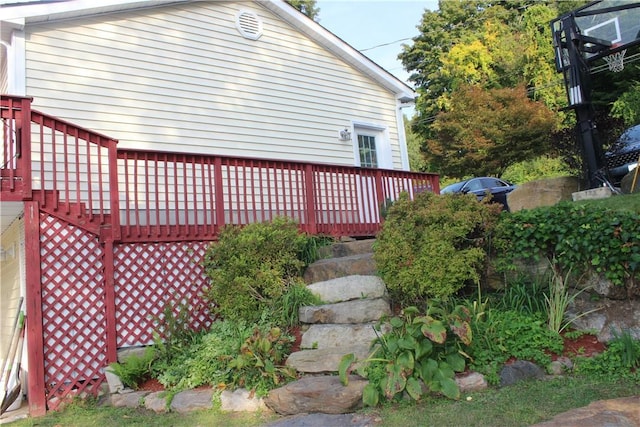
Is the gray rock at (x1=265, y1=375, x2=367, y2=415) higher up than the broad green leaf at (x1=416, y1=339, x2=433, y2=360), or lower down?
lower down

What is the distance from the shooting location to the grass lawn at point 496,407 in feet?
10.1

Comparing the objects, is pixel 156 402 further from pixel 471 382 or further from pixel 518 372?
pixel 518 372

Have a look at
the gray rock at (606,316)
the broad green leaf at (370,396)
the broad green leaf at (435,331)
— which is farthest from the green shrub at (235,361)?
the gray rock at (606,316)

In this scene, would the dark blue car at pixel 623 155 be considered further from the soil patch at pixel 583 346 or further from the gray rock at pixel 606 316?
the soil patch at pixel 583 346

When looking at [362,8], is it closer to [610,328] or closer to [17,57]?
[17,57]

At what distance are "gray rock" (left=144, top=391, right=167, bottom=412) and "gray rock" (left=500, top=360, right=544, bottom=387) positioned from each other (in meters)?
2.82

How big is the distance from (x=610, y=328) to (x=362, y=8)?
9022mm

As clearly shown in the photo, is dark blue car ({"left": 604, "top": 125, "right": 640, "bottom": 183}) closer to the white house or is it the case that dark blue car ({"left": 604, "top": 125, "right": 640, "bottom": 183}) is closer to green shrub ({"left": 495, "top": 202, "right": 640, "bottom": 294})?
the white house

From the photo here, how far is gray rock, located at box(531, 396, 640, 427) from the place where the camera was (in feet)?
9.15

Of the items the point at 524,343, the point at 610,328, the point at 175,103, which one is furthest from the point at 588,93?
the point at 175,103

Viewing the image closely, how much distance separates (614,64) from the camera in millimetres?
9539

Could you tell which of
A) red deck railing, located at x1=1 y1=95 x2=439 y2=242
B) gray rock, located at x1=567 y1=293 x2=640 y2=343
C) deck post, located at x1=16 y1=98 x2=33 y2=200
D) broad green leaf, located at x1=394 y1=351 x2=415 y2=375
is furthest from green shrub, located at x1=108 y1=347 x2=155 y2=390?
gray rock, located at x1=567 y1=293 x2=640 y2=343

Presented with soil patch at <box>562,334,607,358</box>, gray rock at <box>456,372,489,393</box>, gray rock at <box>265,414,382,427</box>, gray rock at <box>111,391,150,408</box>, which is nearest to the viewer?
gray rock at <box>265,414,382,427</box>

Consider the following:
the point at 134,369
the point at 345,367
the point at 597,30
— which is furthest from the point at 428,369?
the point at 597,30
